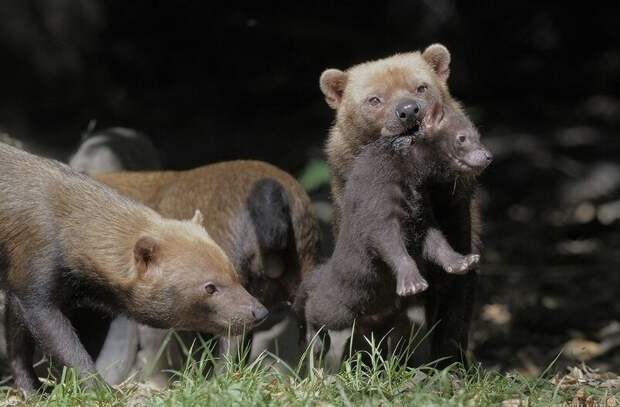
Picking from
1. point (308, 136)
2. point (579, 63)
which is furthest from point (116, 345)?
point (579, 63)

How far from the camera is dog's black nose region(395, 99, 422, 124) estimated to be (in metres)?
7.35

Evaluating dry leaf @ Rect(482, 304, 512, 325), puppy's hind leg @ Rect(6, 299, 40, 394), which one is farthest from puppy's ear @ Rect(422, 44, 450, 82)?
dry leaf @ Rect(482, 304, 512, 325)

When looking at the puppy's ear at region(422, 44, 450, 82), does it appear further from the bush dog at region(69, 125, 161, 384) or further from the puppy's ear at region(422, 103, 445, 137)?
the bush dog at region(69, 125, 161, 384)

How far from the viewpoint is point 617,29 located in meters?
16.9

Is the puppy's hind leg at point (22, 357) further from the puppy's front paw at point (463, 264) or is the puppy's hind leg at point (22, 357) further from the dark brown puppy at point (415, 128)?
the puppy's front paw at point (463, 264)

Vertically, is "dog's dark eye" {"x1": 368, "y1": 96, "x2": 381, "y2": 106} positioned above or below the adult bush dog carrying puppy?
above

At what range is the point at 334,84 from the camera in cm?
874

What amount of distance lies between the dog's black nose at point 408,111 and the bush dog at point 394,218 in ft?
0.62

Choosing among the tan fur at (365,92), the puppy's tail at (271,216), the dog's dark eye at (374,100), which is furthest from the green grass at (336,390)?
the dog's dark eye at (374,100)

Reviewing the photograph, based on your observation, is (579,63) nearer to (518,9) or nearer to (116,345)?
(518,9)

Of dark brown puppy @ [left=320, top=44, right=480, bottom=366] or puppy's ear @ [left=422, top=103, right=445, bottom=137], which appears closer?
puppy's ear @ [left=422, top=103, right=445, bottom=137]

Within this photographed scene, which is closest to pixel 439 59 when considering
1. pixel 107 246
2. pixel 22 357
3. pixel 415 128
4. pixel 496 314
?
pixel 415 128

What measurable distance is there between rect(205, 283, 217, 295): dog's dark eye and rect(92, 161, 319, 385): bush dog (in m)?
0.95

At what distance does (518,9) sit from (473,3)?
0.79m
